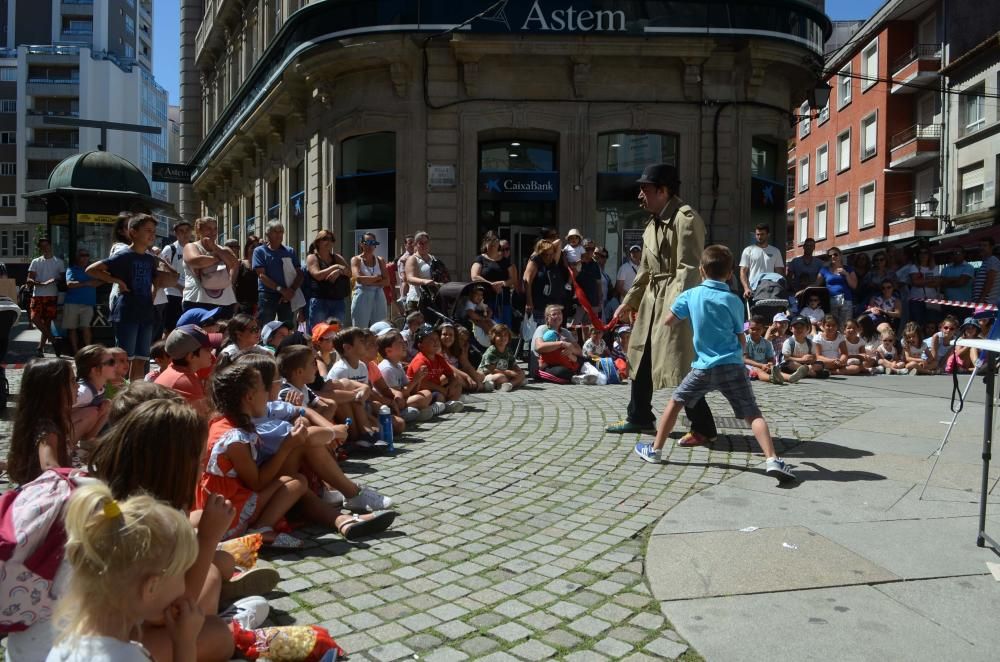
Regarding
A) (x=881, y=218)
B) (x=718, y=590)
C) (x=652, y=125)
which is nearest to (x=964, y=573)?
(x=718, y=590)

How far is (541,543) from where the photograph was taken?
4184 mm

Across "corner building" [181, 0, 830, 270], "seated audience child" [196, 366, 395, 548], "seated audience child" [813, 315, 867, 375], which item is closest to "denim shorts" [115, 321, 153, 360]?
"seated audience child" [196, 366, 395, 548]

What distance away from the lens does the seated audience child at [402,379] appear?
310 inches

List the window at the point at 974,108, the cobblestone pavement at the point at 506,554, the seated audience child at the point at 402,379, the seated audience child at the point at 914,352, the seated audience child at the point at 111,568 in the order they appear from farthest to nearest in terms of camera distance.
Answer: the window at the point at 974,108, the seated audience child at the point at 914,352, the seated audience child at the point at 402,379, the cobblestone pavement at the point at 506,554, the seated audience child at the point at 111,568

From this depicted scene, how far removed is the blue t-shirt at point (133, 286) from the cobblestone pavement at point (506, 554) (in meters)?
3.11

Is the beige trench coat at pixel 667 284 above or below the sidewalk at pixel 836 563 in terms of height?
above

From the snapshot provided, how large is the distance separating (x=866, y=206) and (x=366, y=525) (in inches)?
1574

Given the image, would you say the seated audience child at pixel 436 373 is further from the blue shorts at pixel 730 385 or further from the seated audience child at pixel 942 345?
the seated audience child at pixel 942 345

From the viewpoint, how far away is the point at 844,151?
137ft

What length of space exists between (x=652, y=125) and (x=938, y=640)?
15.9 meters

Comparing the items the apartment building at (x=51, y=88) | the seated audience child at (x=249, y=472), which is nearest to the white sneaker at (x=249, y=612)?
the seated audience child at (x=249, y=472)

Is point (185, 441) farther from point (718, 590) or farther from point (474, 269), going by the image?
point (474, 269)

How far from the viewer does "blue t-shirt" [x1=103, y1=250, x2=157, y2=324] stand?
7.92 meters

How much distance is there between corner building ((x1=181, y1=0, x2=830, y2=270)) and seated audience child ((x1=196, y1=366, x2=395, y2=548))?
13.5 m
